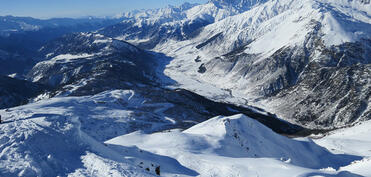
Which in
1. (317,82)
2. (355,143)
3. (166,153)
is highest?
(166,153)

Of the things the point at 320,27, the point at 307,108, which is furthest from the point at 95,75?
the point at 320,27

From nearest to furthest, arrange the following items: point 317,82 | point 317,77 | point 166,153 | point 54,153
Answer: point 54,153
point 166,153
point 317,82
point 317,77

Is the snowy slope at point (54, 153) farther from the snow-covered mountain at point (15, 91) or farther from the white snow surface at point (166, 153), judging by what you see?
the snow-covered mountain at point (15, 91)

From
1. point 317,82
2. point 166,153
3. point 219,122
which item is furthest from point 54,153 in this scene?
point 317,82

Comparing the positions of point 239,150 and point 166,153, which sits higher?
point 166,153

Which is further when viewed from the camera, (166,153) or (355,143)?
(355,143)

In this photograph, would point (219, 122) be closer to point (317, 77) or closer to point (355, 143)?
point (355, 143)

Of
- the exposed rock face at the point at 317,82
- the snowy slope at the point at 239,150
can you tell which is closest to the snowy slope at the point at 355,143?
the snowy slope at the point at 239,150

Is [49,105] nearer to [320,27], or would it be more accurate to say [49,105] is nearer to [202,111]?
[202,111]
